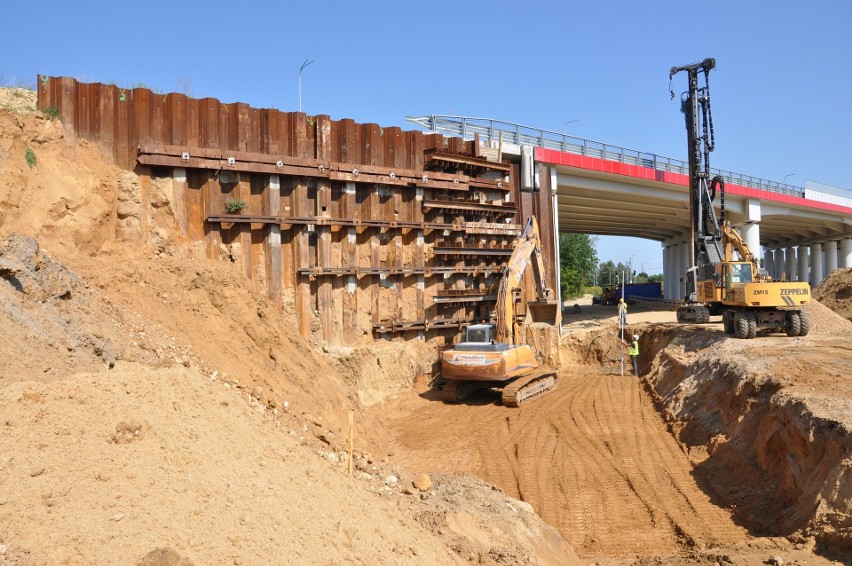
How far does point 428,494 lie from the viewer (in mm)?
8562

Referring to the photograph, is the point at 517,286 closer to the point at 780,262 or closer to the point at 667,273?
the point at 667,273

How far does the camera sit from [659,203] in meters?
39.0

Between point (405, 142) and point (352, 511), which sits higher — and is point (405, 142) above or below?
above

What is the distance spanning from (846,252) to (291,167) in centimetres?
6320

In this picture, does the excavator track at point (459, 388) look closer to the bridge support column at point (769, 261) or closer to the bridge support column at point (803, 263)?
the bridge support column at point (803, 263)

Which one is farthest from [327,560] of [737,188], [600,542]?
[737,188]

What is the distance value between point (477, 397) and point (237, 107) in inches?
400

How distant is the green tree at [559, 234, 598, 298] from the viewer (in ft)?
235

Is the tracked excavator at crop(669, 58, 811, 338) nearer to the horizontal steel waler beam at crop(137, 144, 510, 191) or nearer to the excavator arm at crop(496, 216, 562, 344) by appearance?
the excavator arm at crop(496, 216, 562, 344)

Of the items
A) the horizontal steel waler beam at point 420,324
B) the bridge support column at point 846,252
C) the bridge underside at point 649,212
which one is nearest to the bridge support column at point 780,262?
the bridge underside at point 649,212

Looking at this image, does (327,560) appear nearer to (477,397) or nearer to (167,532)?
(167,532)

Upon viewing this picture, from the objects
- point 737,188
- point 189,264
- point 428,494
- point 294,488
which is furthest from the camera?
point 737,188

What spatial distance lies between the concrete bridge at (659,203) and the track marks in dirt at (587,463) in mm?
10196

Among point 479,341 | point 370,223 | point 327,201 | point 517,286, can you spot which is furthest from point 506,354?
point 327,201
